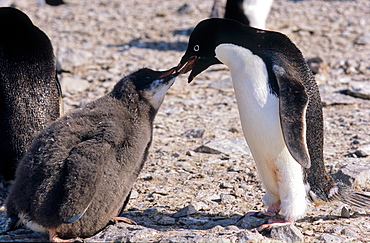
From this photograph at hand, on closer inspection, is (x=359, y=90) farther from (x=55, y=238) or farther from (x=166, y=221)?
(x=55, y=238)

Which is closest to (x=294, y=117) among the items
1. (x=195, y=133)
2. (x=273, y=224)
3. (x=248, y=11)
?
(x=273, y=224)

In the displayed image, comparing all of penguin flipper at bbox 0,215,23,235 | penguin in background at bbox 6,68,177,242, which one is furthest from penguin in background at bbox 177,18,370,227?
penguin flipper at bbox 0,215,23,235

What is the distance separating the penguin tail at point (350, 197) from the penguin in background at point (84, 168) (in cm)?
126

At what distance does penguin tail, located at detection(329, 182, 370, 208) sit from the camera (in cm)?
362

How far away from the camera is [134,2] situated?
12.9m

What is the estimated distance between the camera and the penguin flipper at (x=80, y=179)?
2859mm

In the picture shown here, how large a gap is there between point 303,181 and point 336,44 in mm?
5850

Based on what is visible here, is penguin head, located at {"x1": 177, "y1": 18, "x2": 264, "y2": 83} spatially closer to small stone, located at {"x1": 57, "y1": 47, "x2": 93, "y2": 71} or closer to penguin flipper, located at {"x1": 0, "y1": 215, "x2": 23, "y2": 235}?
penguin flipper, located at {"x1": 0, "y1": 215, "x2": 23, "y2": 235}

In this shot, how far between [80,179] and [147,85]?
2.52 ft

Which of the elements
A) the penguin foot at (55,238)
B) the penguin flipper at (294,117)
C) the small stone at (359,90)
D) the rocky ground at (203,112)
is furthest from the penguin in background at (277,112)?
the small stone at (359,90)

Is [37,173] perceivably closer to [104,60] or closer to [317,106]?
[317,106]

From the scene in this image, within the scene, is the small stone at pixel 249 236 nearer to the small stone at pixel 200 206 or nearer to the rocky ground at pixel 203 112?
the rocky ground at pixel 203 112

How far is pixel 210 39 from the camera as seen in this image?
362cm

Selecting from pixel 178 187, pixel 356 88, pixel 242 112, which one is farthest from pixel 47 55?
pixel 356 88
